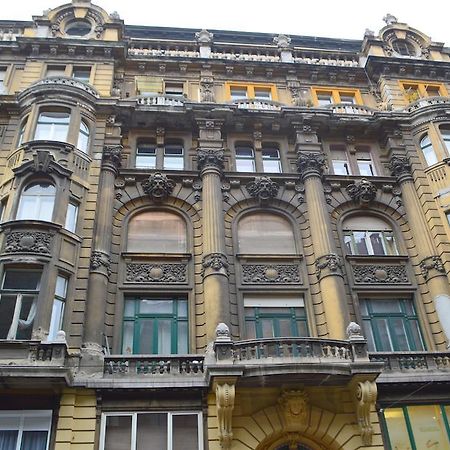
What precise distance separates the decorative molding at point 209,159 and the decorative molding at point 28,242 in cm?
780

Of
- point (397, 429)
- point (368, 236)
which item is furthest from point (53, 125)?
point (397, 429)

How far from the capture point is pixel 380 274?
21.6 m

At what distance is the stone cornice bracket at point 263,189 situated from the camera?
2328 cm

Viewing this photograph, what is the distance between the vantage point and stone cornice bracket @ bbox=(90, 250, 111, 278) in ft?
64.5

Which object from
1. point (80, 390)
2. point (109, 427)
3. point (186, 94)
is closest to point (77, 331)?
point (80, 390)

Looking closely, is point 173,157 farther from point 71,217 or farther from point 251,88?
point 251,88

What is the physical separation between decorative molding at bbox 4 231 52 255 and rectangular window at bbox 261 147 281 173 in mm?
11050

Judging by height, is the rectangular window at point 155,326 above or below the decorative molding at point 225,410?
above

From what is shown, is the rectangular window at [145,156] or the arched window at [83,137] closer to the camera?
the arched window at [83,137]

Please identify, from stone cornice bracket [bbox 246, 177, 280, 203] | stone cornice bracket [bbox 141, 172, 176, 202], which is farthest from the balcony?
stone cornice bracket [bbox 141, 172, 176, 202]

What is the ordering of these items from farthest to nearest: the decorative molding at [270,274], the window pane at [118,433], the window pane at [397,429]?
the decorative molding at [270,274] → the window pane at [397,429] → the window pane at [118,433]

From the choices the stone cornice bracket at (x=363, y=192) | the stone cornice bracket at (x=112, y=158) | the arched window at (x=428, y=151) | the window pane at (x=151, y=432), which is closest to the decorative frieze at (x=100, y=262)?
the stone cornice bracket at (x=112, y=158)

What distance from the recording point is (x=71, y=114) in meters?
23.2

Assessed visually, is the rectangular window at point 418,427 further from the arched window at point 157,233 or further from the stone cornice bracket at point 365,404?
the arched window at point 157,233
